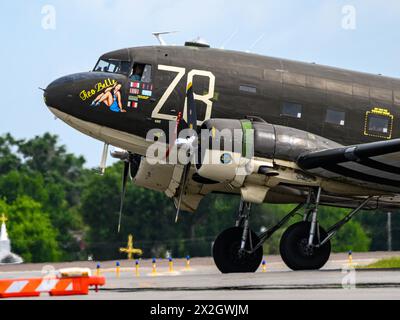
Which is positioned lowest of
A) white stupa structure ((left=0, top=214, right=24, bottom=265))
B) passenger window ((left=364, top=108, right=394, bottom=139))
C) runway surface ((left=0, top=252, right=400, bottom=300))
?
white stupa structure ((left=0, top=214, right=24, bottom=265))

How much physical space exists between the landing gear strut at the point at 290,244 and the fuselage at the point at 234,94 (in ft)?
6.98

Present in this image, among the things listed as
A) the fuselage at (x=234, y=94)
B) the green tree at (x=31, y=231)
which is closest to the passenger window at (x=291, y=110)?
the fuselage at (x=234, y=94)

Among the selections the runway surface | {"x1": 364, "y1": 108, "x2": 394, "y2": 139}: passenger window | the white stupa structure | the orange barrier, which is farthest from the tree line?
the orange barrier

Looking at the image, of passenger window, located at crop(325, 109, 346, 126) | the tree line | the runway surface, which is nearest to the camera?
the runway surface

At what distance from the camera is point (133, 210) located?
93438mm

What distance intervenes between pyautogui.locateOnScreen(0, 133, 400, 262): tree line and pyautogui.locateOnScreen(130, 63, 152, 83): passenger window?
184ft

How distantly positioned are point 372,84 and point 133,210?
66.2 m

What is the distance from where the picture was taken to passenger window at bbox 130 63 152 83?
26.8 metres

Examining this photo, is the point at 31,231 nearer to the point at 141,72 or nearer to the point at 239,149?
the point at 141,72

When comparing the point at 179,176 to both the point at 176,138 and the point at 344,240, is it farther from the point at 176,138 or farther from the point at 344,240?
the point at 344,240

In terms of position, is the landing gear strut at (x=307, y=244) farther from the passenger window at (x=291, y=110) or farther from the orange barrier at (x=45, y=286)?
the orange barrier at (x=45, y=286)

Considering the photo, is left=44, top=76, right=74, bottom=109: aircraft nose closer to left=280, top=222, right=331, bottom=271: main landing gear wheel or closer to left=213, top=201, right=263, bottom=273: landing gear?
left=213, top=201, right=263, bottom=273: landing gear
